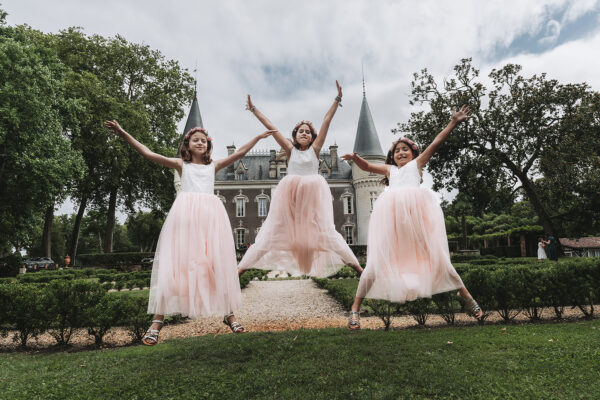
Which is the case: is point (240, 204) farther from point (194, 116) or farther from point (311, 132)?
point (311, 132)

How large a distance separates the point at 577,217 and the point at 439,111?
825 centimetres

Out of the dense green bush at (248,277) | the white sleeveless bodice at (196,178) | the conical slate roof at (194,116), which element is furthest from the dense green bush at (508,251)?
the white sleeveless bodice at (196,178)

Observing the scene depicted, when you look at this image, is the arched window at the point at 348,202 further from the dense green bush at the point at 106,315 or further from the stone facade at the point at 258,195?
the dense green bush at the point at 106,315

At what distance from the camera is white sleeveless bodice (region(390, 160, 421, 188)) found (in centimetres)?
467

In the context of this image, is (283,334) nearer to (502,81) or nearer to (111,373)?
(111,373)

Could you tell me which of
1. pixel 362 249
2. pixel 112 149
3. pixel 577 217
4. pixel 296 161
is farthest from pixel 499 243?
pixel 296 161

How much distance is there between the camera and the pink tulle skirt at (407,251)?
4043 mm

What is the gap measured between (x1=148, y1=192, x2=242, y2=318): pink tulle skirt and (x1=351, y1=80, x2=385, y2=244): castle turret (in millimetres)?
33632

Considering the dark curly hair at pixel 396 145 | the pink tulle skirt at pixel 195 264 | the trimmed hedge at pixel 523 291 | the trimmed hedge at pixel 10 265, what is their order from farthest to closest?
the trimmed hedge at pixel 10 265 < the trimmed hedge at pixel 523 291 < the dark curly hair at pixel 396 145 < the pink tulle skirt at pixel 195 264

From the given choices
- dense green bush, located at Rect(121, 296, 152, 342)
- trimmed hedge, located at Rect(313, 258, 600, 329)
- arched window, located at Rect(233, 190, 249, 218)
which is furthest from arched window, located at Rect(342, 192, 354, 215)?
dense green bush, located at Rect(121, 296, 152, 342)

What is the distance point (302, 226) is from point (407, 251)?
4.30 feet

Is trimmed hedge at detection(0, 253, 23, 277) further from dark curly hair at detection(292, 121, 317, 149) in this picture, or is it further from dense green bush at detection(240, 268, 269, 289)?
dark curly hair at detection(292, 121, 317, 149)

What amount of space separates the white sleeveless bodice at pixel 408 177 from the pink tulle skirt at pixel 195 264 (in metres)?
2.20

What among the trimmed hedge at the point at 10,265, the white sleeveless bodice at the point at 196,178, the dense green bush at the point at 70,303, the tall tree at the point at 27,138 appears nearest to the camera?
the white sleeveless bodice at the point at 196,178
